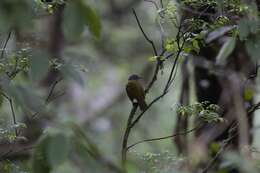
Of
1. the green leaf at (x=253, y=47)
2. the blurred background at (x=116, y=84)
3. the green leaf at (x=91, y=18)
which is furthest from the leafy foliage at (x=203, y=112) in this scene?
the green leaf at (x=91, y=18)

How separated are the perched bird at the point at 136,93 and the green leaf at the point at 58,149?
7.85ft

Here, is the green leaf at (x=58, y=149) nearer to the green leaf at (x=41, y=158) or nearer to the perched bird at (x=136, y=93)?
the green leaf at (x=41, y=158)

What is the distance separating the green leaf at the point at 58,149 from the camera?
1446 mm

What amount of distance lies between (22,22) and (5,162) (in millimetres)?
1977

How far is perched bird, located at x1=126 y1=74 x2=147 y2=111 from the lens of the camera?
3.94 m

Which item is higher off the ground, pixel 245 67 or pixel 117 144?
pixel 245 67

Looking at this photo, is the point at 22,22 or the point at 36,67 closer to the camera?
the point at 22,22

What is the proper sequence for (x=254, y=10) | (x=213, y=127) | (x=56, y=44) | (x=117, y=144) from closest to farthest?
1. (x=254, y=10)
2. (x=213, y=127)
3. (x=56, y=44)
4. (x=117, y=144)

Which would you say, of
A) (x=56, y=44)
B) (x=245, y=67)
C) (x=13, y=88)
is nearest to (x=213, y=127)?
(x=245, y=67)

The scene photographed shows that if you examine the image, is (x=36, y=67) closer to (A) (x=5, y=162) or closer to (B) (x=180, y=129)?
(A) (x=5, y=162)

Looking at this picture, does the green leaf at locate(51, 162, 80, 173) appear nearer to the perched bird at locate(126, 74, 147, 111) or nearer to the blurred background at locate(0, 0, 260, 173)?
the blurred background at locate(0, 0, 260, 173)

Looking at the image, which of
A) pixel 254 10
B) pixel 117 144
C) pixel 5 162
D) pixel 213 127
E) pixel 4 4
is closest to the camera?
pixel 4 4

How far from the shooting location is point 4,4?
139 cm

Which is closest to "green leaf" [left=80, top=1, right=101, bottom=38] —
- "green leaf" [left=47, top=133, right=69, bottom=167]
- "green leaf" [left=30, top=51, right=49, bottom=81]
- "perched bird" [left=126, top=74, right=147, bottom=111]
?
"green leaf" [left=30, top=51, right=49, bottom=81]
